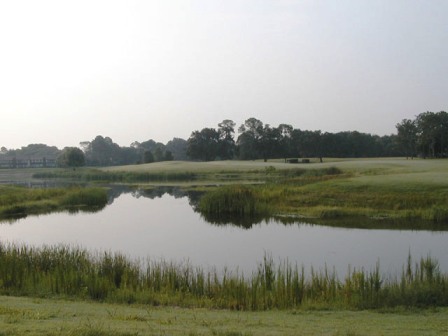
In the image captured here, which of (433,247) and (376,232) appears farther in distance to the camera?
(376,232)

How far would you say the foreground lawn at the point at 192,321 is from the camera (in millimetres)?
8008

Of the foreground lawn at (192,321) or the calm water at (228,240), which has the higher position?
the foreground lawn at (192,321)

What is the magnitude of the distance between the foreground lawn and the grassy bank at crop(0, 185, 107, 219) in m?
28.9

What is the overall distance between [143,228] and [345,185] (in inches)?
654

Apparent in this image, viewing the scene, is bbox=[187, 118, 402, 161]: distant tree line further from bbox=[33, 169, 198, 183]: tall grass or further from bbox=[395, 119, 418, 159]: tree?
bbox=[33, 169, 198, 183]: tall grass

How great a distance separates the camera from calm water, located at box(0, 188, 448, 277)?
1953 cm

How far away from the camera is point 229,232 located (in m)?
27.8

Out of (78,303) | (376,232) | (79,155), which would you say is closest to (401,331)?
(78,303)

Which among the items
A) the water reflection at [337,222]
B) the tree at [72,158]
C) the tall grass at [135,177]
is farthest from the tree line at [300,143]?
the water reflection at [337,222]

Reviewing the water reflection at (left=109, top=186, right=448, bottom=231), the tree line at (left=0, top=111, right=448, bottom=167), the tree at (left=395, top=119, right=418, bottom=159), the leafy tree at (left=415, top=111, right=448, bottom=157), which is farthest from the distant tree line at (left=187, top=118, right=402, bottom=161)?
the water reflection at (left=109, top=186, right=448, bottom=231)

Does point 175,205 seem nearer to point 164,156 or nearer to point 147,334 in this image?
point 147,334

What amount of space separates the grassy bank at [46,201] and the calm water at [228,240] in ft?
9.37

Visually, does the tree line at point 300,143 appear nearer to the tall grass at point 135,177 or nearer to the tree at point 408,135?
the tree at point 408,135

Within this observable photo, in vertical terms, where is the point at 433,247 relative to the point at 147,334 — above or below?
below
